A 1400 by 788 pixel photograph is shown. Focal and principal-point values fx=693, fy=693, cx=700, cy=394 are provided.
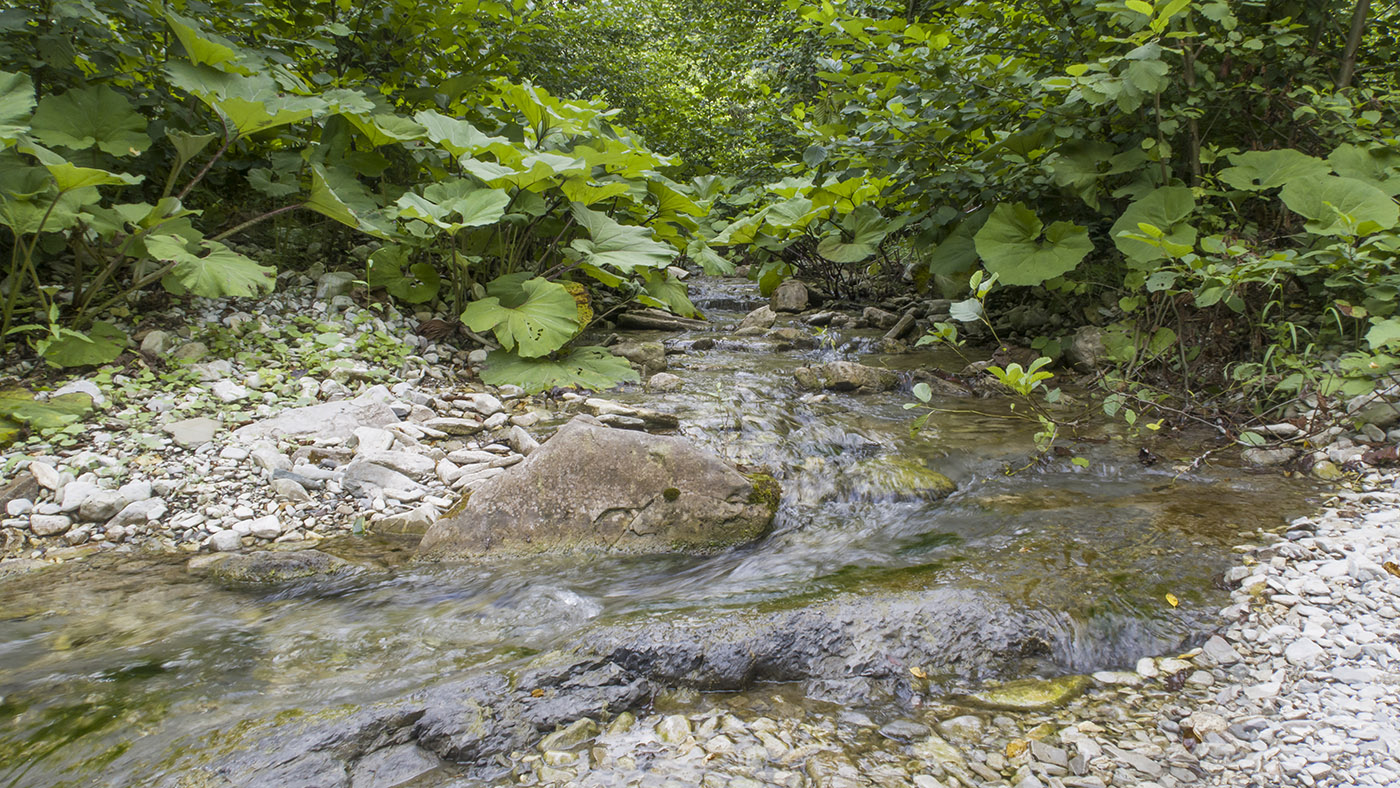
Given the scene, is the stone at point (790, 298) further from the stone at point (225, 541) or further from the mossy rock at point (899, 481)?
the stone at point (225, 541)

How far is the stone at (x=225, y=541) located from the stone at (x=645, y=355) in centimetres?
284

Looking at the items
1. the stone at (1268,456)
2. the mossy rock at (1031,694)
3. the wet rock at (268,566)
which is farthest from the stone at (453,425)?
the stone at (1268,456)

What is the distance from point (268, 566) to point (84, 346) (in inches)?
72.2

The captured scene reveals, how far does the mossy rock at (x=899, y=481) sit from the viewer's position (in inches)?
128

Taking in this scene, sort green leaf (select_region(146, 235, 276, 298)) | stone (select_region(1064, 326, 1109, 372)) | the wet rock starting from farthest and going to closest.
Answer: stone (select_region(1064, 326, 1109, 372)) → green leaf (select_region(146, 235, 276, 298)) → the wet rock

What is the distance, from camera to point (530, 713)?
5.78 feet

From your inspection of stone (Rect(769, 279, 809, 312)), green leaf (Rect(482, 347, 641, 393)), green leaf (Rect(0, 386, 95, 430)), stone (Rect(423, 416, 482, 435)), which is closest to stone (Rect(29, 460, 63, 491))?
green leaf (Rect(0, 386, 95, 430))

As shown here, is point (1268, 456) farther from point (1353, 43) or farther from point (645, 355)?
point (645, 355)

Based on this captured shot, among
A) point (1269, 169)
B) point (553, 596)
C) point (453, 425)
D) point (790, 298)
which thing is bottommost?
point (553, 596)

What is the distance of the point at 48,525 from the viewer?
2701mm

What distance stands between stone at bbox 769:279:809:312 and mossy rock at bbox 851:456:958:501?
179 inches

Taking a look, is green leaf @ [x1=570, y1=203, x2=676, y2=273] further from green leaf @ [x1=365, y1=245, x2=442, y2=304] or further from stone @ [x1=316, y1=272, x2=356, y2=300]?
stone @ [x1=316, y1=272, x2=356, y2=300]

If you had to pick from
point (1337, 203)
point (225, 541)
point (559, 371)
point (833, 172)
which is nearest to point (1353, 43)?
point (1337, 203)

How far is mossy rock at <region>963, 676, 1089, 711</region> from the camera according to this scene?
6.00 ft
